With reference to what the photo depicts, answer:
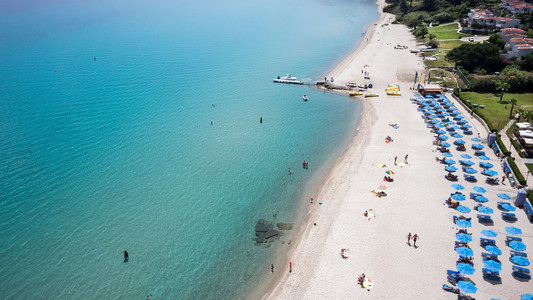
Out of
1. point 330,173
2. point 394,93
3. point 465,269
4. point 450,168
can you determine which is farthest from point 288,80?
point 465,269

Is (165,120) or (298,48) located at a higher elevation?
(298,48)

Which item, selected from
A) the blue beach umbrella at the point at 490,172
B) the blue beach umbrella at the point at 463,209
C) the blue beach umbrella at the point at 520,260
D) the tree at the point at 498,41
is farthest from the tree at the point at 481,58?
the blue beach umbrella at the point at 520,260

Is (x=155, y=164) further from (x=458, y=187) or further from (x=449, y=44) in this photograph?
(x=449, y=44)

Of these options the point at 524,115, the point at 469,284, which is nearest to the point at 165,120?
the point at 469,284

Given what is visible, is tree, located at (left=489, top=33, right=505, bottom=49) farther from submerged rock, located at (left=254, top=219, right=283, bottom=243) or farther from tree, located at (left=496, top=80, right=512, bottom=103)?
submerged rock, located at (left=254, top=219, right=283, bottom=243)

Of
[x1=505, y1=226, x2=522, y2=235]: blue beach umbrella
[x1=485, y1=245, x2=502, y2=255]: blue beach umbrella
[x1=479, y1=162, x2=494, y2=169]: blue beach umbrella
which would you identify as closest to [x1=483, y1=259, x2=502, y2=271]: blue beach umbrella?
[x1=485, y1=245, x2=502, y2=255]: blue beach umbrella

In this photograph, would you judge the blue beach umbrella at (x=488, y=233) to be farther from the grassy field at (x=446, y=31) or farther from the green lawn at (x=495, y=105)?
the grassy field at (x=446, y=31)

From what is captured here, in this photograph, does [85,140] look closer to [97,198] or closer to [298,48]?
[97,198]
